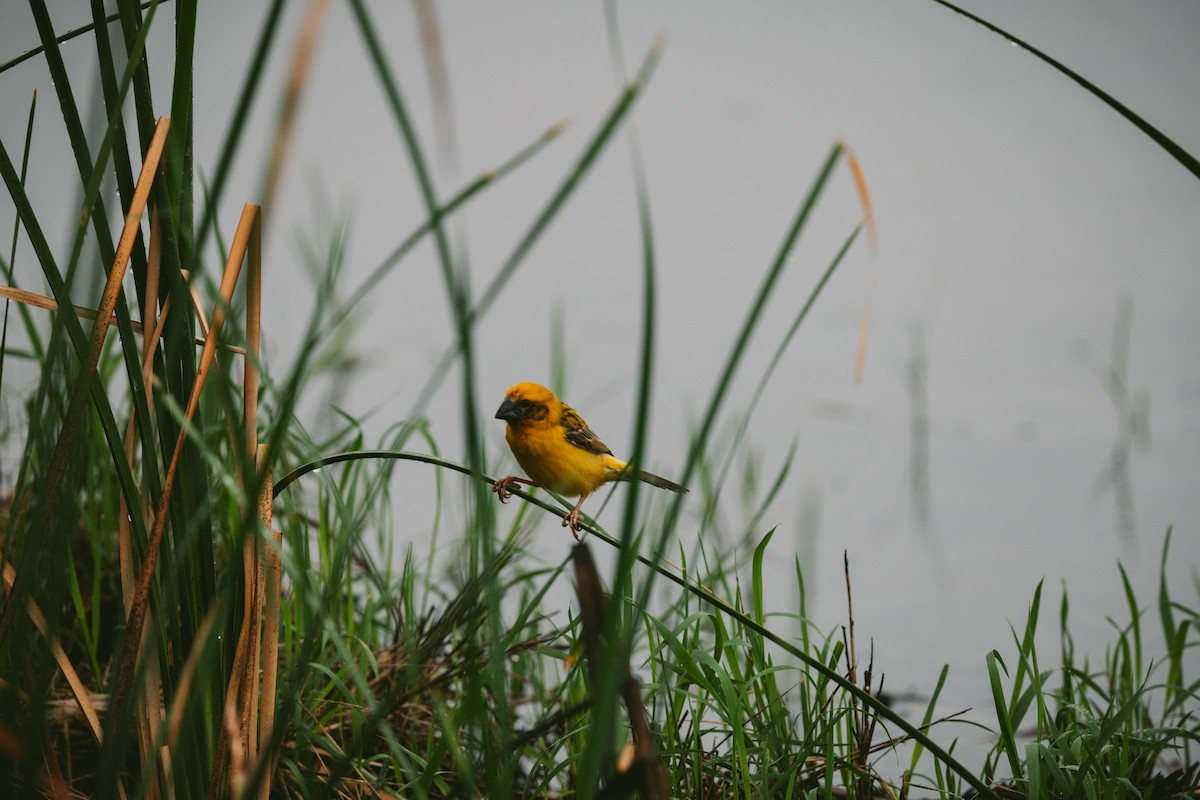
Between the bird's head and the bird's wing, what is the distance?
89 mm

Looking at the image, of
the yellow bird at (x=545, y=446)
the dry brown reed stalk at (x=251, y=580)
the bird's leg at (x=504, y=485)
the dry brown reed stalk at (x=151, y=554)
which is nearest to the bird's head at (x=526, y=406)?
the yellow bird at (x=545, y=446)

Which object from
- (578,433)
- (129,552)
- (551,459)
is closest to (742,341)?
(129,552)

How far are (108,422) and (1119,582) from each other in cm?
362

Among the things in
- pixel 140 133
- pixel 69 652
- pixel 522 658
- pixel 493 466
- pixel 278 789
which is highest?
pixel 493 466

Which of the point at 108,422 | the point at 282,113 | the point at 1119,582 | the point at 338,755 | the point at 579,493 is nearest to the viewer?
the point at 282,113

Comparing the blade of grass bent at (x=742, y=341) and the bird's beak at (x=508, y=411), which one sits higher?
the bird's beak at (x=508, y=411)

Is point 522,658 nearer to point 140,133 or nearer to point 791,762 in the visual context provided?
point 791,762

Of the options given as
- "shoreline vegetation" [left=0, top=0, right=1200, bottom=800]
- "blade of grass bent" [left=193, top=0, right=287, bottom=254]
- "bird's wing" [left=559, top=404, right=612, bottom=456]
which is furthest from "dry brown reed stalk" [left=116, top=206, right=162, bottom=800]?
"bird's wing" [left=559, top=404, right=612, bottom=456]

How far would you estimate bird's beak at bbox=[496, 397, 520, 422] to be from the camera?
3.06 m

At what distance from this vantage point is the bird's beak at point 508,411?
3.06 meters

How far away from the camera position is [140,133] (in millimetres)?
1401

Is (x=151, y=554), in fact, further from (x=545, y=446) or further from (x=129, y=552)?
(x=545, y=446)

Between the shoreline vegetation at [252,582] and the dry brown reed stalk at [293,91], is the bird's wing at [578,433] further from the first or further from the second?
the dry brown reed stalk at [293,91]

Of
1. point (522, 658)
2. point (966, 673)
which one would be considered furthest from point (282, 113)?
point (966, 673)
